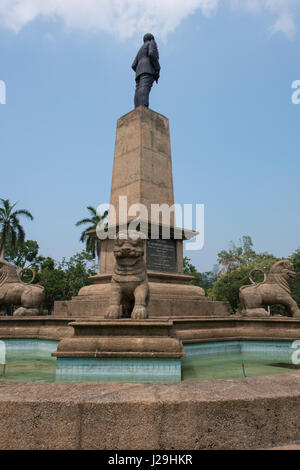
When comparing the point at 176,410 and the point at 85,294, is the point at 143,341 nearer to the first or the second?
the point at 176,410

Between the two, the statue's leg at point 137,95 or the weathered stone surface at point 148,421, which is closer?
the weathered stone surface at point 148,421

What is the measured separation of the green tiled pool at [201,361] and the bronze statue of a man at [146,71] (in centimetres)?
Result: 867

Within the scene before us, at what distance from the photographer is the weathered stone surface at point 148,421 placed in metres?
2.02

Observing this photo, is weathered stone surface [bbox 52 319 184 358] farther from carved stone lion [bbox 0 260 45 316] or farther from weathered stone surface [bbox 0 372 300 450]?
carved stone lion [bbox 0 260 45 316]

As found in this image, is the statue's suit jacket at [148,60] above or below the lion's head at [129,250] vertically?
above

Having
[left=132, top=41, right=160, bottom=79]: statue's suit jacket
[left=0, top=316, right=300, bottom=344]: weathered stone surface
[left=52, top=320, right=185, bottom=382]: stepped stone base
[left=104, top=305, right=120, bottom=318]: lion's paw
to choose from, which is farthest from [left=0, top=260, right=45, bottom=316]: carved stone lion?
[left=132, top=41, right=160, bottom=79]: statue's suit jacket

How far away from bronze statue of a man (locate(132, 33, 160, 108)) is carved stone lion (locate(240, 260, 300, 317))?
24.1ft

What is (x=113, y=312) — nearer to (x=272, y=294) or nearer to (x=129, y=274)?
(x=129, y=274)

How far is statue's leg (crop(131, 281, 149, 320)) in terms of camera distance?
4926 millimetres

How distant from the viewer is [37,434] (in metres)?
2.03

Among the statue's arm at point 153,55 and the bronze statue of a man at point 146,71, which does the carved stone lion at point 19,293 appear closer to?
the bronze statue of a man at point 146,71

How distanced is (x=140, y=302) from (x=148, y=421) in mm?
3206

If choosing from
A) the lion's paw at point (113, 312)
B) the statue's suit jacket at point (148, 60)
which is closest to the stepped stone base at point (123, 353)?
the lion's paw at point (113, 312)
